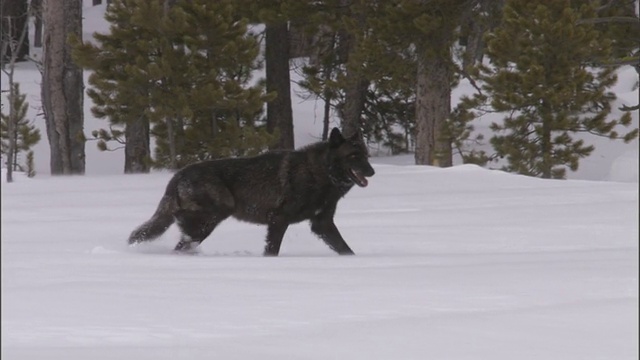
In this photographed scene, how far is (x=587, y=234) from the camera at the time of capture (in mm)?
9039

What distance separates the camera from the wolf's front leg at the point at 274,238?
834 cm

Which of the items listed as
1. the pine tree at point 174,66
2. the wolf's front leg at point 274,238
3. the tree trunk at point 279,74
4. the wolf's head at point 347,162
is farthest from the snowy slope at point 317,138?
the wolf's front leg at point 274,238

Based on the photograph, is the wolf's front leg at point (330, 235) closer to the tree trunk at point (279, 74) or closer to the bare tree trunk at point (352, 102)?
the tree trunk at point (279, 74)

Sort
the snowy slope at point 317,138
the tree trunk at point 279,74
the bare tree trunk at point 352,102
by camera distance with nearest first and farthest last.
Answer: the tree trunk at point 279,74, the bare tree trunk at point 352,102, the snowy slope at point 317,138

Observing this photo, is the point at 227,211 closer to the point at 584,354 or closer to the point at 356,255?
the point at 356,255

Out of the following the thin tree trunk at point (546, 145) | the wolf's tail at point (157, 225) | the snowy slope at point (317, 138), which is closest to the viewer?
the wolf's tail at point (157, 225)

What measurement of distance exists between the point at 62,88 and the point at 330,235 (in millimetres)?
12717

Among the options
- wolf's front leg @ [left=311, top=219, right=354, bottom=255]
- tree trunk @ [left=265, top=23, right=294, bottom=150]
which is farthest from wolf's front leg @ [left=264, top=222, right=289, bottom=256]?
tree trunk @ [left=265, top=23, right=294, bottom=150]

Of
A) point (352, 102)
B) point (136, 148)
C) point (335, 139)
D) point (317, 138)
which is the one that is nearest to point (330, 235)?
point (335, 139)

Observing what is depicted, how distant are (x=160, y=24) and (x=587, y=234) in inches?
420

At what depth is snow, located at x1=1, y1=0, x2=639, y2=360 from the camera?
4270 millimetres

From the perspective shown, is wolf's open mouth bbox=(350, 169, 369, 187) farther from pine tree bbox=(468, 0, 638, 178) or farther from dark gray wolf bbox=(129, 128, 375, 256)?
pine tree bbox=(468, 0, 638, 178)

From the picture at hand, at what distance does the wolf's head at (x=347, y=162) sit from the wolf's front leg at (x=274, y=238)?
613 millimetres

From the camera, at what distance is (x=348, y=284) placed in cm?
587
